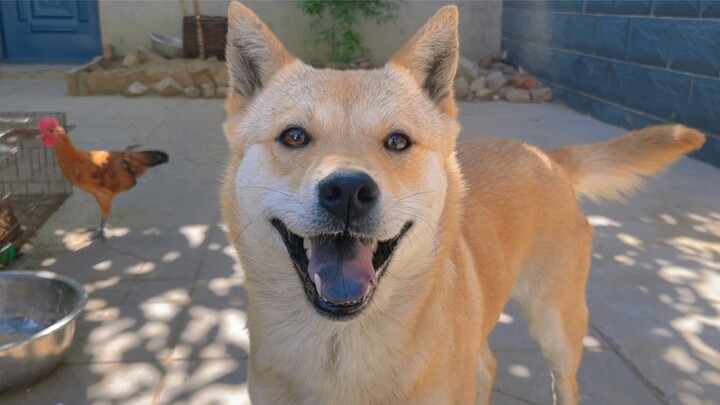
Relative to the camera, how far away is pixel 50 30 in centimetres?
1309

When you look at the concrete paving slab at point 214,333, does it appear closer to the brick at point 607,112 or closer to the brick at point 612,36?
the brick at point 607,112

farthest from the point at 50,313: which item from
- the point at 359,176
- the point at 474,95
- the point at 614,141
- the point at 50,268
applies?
the point at 474,95

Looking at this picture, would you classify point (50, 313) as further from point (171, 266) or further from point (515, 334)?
point (515, 334)

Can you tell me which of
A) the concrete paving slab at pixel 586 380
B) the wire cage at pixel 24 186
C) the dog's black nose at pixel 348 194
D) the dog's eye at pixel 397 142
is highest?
the dog's eye at pixel 397 142

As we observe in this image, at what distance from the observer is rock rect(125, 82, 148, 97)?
1109 centimetres

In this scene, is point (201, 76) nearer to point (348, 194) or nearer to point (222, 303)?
point (222, 303)

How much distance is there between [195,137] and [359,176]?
22.4 ft

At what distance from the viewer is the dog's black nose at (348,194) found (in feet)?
6.43

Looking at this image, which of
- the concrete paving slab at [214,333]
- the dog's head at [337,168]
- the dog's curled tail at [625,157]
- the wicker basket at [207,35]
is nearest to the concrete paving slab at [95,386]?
the concrete paving slab at [214,333]

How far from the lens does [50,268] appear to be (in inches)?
184

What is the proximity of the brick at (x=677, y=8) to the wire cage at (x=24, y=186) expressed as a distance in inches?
273

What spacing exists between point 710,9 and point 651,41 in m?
1.19

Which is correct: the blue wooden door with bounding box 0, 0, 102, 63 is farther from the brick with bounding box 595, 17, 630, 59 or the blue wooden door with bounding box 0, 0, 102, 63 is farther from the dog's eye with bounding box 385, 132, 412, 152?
the dog's eye with bounding box 385, 132, 412, 152

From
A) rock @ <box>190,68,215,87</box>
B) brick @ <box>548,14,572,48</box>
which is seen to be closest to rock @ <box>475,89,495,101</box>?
brick @ <box>548,14,572,48</box>
